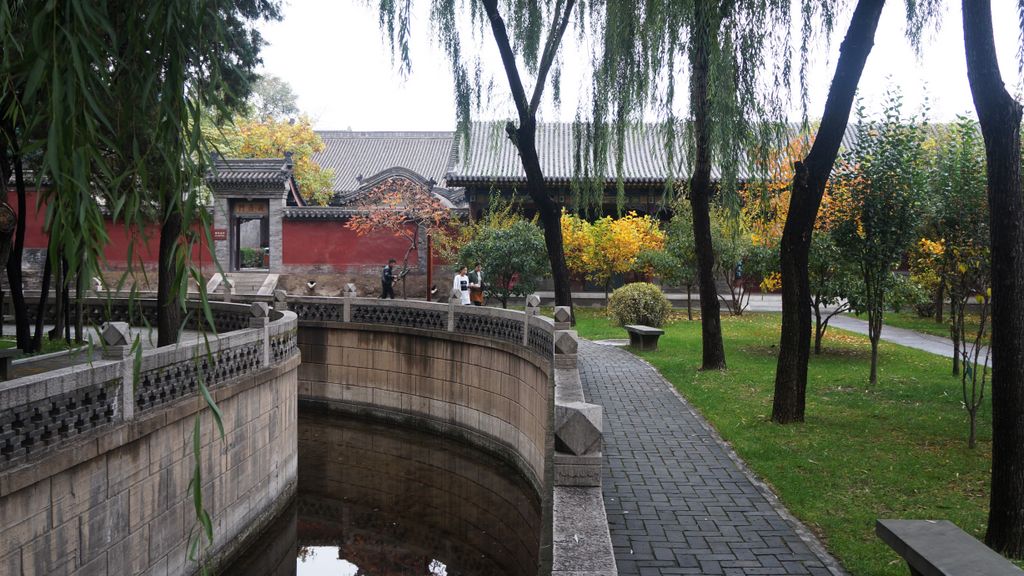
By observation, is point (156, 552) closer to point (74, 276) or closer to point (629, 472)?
point (629, 472)

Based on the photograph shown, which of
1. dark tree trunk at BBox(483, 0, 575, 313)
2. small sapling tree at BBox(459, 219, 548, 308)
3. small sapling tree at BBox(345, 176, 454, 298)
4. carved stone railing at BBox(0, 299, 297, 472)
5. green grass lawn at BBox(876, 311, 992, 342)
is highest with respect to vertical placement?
dark tree trunk at BBox(483, 0, 575, 313)

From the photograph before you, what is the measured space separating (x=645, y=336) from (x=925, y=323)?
416 inches

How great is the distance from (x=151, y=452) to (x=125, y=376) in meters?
0.76

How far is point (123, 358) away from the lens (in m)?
6.33

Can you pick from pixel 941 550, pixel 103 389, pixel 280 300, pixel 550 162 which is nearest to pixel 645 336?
pixel 280 300

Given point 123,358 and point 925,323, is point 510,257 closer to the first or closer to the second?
point 925,323

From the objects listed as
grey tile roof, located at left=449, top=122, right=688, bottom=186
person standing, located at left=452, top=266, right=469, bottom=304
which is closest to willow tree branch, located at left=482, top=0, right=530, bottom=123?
person standing, located at left=452, top=266, right=469, bottom=304

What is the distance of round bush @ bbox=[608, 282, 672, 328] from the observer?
64.4ft

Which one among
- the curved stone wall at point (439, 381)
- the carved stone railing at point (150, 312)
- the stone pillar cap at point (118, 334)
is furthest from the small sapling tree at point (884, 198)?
the stone pillar cap at point (118, 334)

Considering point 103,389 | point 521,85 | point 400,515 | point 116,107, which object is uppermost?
point 521,85

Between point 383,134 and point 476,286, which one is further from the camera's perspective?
point 383,134

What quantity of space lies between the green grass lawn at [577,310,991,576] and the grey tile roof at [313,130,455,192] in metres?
26.2

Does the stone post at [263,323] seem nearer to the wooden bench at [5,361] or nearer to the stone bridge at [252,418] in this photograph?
the stone bridge at [252,418]

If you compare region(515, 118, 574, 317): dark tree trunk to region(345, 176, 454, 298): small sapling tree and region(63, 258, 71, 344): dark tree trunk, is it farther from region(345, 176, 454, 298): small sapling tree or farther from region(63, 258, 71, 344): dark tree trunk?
region(345, 176, 454, 298): small sapling tree
